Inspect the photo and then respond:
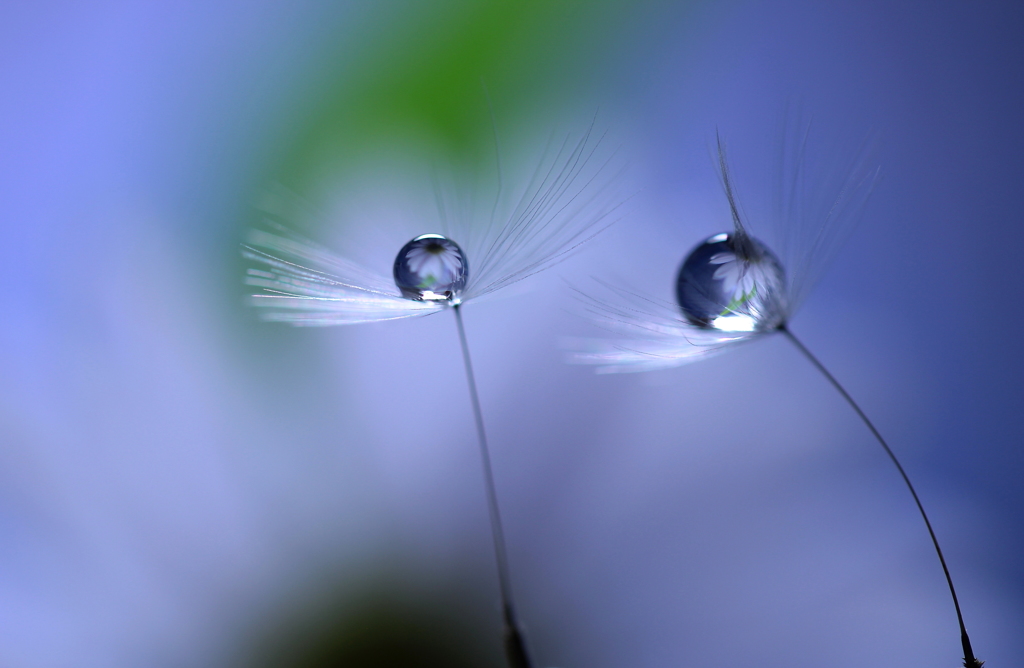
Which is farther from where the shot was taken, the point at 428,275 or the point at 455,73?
the point at 455,73

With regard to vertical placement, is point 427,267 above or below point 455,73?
below

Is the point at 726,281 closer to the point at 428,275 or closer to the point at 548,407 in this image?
the point at 428,275

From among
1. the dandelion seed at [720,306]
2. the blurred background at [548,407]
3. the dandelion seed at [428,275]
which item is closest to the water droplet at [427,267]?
the dandelion seed at [428,275]

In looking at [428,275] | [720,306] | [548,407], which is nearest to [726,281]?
[720,306]

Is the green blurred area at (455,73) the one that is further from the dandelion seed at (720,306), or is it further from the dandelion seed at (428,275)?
the dandelion seed at (720,306)

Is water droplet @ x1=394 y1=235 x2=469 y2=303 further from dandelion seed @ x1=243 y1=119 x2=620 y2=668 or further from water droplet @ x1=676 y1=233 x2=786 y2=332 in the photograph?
water droplet @ x1=676 y1=233 x2=786 y2=332

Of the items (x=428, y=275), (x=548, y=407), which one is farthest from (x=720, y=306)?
(x=548, y=407)
